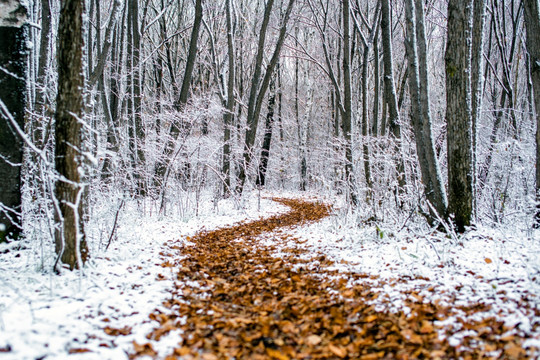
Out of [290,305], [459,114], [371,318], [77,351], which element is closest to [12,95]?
[77,351]

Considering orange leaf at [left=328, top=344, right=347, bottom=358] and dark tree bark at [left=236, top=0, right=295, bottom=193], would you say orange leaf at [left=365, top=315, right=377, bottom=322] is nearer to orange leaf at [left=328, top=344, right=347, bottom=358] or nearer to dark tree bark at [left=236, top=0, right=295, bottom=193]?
orange leaf at [left=328, top=344, right=347, bottom=358]

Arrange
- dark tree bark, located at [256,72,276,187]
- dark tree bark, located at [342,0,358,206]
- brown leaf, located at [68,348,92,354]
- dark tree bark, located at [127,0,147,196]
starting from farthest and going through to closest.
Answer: dark tree bark, located at [256,72,276,187] → dark tree bark, located at [342,0,358,206] → dark tree bark, located at [127,0,147,196] → brown leaf, located at [68,348,92,354]

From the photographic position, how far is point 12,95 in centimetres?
430

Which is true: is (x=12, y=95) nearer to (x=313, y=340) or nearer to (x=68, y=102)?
(x=68, y=102)

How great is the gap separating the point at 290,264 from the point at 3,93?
4.42 m

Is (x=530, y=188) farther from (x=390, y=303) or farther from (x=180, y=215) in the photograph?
(x=180, y=215)

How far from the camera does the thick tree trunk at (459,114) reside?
455 cm

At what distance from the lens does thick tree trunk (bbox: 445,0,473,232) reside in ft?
14.9

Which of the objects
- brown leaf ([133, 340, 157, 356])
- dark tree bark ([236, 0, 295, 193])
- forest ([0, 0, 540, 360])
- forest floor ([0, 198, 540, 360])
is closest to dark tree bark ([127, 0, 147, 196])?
forest ([0, 0, 540, 360])

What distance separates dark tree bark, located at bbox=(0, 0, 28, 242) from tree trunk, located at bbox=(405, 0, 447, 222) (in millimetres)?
5680

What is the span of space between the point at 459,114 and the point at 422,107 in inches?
29.1

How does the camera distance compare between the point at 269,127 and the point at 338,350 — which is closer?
the point at 338,350

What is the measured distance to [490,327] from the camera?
2303 mm

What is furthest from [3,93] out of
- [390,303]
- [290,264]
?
[390,303]
